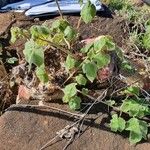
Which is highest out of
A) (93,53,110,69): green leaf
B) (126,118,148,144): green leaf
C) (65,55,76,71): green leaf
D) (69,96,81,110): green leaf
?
(93,53,110,69): green leaf

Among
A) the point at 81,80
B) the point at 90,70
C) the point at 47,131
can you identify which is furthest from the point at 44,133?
the point at 90,70

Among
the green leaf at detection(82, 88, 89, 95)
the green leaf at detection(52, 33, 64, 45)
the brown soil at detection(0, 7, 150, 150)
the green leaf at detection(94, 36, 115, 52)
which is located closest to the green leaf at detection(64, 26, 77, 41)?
the green leaf at detection(52, 33, 64, 45)

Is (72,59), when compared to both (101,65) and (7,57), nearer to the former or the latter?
(101,65)

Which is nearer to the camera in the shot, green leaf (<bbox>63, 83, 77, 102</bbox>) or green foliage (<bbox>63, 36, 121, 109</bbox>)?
green foliage (<bbox>63, 36, 121, 109</bbox>)

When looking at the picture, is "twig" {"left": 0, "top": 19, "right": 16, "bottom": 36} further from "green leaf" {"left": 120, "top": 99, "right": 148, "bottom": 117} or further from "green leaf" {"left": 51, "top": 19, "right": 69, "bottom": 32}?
"green leaf" {"left": 120, "top": 99, "right": 148, "bottom": 117}

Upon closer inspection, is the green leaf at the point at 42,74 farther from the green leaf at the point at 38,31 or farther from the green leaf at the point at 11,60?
the green leaf at the point at 11,60

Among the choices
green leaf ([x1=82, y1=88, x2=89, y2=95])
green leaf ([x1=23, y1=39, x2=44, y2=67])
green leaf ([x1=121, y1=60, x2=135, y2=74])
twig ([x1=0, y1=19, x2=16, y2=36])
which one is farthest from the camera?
twig ([x1=0, y1=19, x2=16, y2=36])

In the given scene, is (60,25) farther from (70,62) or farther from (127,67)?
(127,67)
